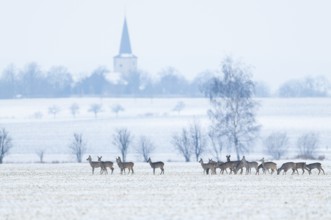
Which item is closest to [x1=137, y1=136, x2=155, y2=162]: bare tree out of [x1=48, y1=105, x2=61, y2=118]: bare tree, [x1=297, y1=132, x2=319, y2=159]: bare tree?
[x1=297, y1=132, x2=319, y2=159]: bare tree

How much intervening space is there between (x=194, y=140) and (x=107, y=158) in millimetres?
6287

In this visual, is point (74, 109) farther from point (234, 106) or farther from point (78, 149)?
point (234, 106)

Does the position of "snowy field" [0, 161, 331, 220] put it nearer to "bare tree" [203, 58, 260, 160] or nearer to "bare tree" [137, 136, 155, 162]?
"bare tree" [203, 58, 260, 160]

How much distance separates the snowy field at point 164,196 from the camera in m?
27.0

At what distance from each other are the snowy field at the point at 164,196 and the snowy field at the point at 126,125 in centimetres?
2736

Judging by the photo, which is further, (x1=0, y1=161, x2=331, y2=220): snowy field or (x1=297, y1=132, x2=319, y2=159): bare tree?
(x1=297, y1=132, x2=319, y2=159): bare tree

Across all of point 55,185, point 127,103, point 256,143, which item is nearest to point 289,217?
point 55,185

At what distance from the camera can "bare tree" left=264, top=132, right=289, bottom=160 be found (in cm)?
7262

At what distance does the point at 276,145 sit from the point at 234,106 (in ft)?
25.3

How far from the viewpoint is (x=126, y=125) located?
108812 millimetres

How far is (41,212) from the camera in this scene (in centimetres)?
2747

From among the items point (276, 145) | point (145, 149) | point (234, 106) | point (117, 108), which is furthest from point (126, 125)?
point (117, 108)

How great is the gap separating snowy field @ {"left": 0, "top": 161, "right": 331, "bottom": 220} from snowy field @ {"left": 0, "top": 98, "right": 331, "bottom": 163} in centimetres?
2736

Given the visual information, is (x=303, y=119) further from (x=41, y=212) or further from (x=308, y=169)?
(x=41, y=212)
